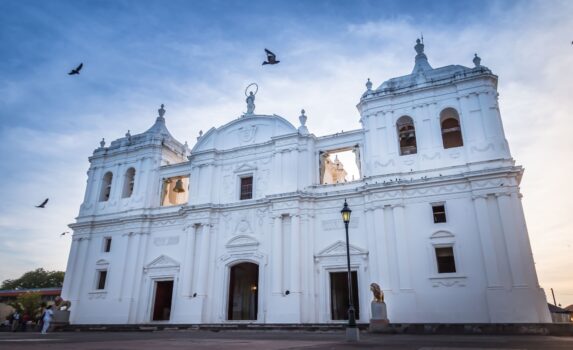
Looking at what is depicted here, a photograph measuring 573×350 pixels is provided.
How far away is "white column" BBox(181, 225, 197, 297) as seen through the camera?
68.7ft

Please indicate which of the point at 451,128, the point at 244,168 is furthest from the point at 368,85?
the point at 244,168

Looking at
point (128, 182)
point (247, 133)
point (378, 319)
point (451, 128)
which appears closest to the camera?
point (378, 319)

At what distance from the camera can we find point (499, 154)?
17734mm

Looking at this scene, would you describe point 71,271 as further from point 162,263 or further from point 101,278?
point 162,263

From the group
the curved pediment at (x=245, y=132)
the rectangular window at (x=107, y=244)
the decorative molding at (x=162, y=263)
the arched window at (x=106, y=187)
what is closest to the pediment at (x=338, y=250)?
the curved pediment at (x=245, y=132)

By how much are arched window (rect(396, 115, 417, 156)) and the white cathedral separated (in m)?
0.09

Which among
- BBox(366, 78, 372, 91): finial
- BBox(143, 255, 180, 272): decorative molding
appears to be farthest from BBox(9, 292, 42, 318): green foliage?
BBox(366, 78, 372, 91): finial

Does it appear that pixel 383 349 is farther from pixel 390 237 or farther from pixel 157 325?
pixel 157 325

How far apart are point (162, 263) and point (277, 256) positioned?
7.52 metres

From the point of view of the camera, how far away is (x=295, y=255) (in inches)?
758

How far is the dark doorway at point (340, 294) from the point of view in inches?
754

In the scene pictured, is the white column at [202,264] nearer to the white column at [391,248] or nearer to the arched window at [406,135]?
the white column at [391,248]

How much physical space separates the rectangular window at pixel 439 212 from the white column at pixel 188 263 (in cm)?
1298

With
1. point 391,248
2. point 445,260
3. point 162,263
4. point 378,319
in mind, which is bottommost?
point 378,319
